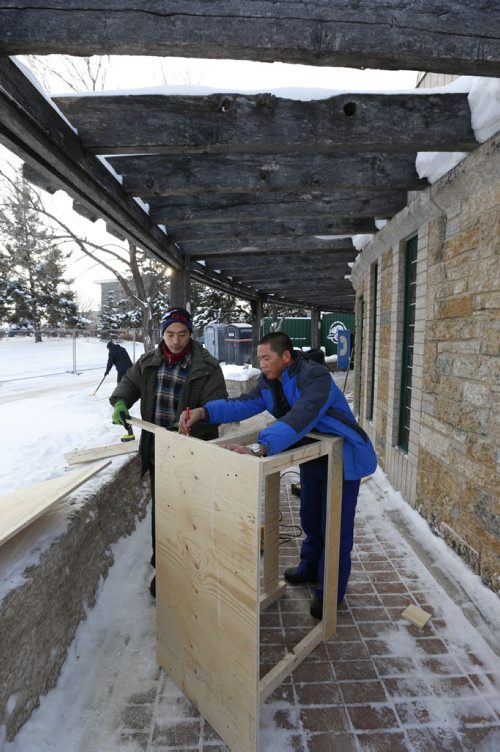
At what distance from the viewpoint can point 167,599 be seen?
2357mm

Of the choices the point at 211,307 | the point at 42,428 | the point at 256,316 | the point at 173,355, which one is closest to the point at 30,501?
the point at 173,355

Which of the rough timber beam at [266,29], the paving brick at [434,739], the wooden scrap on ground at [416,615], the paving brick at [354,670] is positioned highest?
the rough timber beam at [266,29]

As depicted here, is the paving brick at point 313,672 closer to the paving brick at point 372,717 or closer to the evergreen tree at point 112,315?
the paving brick at point 372,717

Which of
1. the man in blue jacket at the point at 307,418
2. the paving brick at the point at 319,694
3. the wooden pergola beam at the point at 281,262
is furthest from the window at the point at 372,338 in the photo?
the paving brick at the point at 319,694

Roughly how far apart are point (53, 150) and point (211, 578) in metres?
2.69

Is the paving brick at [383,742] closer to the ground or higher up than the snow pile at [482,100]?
closer to the ground

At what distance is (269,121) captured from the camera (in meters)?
2.71

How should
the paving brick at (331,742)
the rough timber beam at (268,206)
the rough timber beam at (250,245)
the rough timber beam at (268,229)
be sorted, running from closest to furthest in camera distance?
the paving brick at (331,742), the rough timber beam at (268,206), the rough timber beam at (268,229), the rough timber beam at (250,245)

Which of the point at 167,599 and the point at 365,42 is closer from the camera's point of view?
the point at 365,42

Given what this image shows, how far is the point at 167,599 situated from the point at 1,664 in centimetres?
85

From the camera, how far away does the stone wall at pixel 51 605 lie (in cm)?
184

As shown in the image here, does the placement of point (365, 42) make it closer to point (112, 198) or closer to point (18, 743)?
point (112, 198)

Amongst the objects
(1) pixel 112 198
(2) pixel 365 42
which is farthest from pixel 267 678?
(1) pixel 112 198

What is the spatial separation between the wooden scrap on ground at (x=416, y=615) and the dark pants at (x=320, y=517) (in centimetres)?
44
